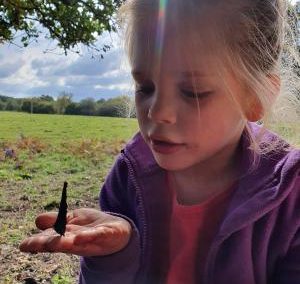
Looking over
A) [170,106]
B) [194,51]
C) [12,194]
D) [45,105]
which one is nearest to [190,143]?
[170,106]

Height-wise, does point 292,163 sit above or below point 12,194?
above

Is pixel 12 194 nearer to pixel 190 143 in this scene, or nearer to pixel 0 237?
pixel 0 237

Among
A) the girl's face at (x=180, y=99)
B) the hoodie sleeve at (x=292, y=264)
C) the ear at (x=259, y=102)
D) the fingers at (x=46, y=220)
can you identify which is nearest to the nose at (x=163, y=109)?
the girl's face at (x=180, y=99)

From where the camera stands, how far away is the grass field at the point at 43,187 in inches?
164

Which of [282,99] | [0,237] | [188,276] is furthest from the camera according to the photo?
[0,237]

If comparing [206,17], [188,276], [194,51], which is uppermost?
[206,17]

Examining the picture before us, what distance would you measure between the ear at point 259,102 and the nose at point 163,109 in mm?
308

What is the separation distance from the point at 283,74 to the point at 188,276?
0.80m

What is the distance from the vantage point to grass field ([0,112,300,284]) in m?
4.16

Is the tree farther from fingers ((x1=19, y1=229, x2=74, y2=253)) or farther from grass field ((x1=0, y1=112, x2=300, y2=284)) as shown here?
fingers ((x1=19, y1=229, x2=74, y2=253))

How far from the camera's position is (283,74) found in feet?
6.15

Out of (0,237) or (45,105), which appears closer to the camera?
(0,237)

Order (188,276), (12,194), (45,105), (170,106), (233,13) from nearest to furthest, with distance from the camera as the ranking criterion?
(170,106) → (233,13) → (188,276) → (12,194) → (45,105)

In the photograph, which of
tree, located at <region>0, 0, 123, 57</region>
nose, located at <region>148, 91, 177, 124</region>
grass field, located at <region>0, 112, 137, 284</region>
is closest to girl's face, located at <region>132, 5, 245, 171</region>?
nose, located at <region>148, 91, 177, 124</region>
